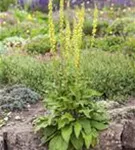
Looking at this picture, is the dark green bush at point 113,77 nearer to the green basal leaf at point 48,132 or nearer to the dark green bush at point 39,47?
the green basal leaf at point 48,132

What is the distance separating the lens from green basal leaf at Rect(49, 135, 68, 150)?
17.3ft

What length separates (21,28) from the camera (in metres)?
12.6

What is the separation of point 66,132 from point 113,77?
176 centimetres

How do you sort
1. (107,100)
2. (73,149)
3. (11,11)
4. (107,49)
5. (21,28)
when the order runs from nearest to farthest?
(73,149), (107,100), (107,49), (21,28), (11,11)

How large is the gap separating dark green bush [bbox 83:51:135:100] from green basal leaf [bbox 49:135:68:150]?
1311 mm

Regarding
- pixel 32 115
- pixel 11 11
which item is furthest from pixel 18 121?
pixel 11 11

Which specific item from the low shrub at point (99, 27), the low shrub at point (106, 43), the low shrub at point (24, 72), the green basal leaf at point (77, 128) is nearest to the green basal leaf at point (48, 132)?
the green basal leaf at point (77, 128)

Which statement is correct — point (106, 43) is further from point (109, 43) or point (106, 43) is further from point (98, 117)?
point (98, 117)

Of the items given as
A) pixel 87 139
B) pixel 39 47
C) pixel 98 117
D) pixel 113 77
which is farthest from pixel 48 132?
pixel 39 47

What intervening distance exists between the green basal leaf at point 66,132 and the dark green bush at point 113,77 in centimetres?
128

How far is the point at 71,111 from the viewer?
543cm

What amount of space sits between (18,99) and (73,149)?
1398 mm

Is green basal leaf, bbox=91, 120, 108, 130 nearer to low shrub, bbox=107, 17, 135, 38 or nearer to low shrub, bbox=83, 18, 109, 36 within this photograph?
low shrub, bbox=107, 17, 135, 38

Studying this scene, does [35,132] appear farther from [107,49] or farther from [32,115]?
[107,49]
